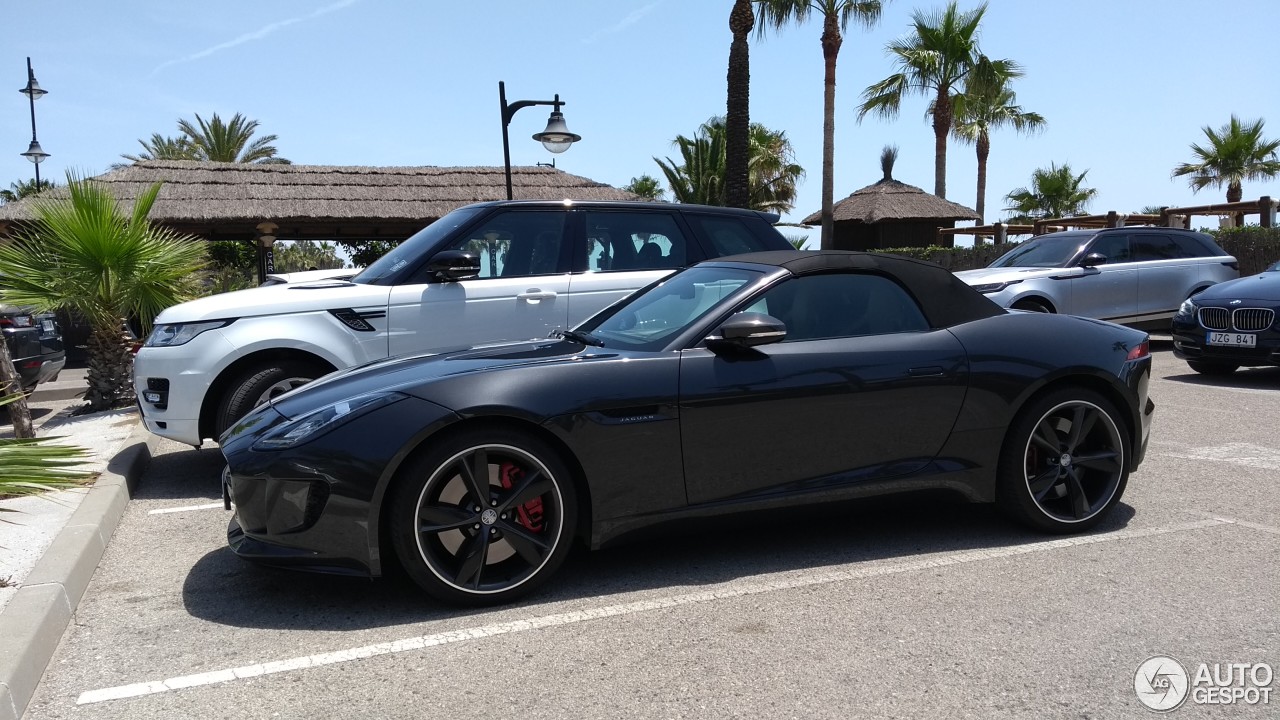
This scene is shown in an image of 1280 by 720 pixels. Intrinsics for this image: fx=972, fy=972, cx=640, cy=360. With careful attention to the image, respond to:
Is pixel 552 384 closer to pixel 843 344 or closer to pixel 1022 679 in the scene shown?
pixel 843 344

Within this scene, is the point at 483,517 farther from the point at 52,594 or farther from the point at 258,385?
the point at 258,385

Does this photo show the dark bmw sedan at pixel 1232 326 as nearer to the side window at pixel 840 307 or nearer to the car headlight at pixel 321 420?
the side window at pixel 840 307

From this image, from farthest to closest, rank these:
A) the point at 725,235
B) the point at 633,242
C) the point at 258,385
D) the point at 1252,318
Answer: the point at 1252,318, the point at 725,235, the point at 633,242, the point at 258,385

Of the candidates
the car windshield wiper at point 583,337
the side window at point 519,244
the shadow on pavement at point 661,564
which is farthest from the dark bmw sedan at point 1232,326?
the car windshield wiper at point 583,337

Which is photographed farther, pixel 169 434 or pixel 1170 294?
pixel 1170 294

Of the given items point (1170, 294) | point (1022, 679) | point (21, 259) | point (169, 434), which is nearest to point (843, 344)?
point (1022, 679)

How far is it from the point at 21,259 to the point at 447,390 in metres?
6.56

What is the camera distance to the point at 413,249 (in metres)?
6.48

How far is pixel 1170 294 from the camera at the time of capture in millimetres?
12508

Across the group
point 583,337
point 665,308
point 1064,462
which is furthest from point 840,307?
point 1064,462

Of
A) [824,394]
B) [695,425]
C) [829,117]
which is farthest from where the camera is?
[829,117]

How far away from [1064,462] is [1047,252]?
869cm

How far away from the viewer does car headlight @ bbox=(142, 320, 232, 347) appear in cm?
590

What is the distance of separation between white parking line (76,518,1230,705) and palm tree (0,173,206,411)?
629 centimetres
